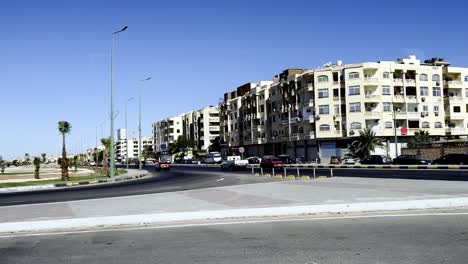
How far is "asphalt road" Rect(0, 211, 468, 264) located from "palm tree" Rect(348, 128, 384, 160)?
198 ft

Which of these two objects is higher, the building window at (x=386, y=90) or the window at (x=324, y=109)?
the building window at (x=386, y=90)

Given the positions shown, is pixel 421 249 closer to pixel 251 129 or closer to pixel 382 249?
pixel 382 249

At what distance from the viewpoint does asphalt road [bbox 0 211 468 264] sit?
6863mm

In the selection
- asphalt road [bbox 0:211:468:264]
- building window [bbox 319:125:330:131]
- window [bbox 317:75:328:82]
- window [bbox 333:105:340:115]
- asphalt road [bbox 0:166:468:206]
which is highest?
window [bbox 317:75:328:82]

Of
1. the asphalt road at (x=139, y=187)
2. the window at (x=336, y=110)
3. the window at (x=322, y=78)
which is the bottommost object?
the asphalt road at (x=139, y=187)

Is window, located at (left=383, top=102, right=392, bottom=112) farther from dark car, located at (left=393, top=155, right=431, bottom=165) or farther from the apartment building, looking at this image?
dark car, located at (left=393, top=155, right=431, bottom=165)

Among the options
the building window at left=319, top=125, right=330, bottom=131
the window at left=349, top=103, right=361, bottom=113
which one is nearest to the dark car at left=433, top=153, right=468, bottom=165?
the window at left=349, top=103, right=361, bottom=113

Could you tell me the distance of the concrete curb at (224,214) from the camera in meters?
10.8

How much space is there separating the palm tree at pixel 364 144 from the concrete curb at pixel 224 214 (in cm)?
5847

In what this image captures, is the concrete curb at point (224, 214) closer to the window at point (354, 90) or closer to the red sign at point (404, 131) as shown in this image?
the window at point (354, 90)

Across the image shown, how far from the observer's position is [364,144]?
6981 cm

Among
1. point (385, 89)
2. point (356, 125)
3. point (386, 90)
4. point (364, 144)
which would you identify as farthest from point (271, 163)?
point (386, 90)

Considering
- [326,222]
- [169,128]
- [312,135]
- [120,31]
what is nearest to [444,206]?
[326,222]

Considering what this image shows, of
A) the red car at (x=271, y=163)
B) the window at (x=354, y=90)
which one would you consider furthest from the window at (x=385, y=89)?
the red car at (x=271, y=163)
